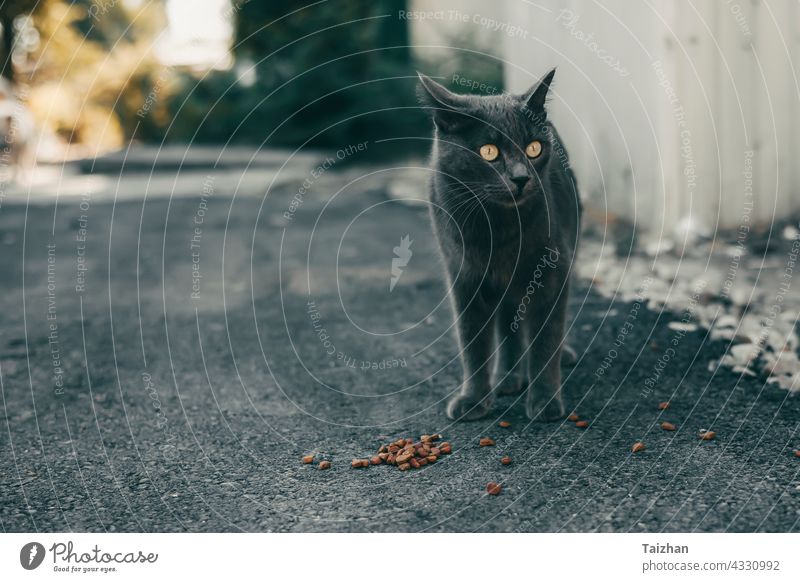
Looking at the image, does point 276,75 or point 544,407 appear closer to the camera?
point 544,407

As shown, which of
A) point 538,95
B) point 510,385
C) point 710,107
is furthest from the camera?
point 710,107

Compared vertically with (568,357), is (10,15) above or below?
above

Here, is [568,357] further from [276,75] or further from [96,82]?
[96,82]

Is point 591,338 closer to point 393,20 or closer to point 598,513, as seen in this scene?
point 598,513

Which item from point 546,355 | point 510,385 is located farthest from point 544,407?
point 510,385

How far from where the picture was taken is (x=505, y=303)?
2.93 m

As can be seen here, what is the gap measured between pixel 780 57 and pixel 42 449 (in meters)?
4.50

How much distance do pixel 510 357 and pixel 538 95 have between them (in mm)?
1047

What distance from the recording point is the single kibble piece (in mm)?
2340

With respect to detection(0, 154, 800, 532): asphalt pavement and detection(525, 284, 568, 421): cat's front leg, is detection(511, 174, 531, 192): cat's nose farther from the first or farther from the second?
detection(0, 154, 800, 532): asphalt pavement

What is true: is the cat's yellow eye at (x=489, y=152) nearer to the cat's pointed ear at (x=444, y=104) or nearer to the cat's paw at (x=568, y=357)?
the cat's pointed ear at (x=444, y=104)

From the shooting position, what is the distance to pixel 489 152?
260cm

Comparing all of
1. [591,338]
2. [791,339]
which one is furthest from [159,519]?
[791,339]

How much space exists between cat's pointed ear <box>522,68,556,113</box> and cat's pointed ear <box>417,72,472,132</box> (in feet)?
0.67
